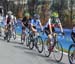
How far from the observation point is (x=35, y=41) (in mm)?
16359

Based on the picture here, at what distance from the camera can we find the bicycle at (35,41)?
15.7 metres

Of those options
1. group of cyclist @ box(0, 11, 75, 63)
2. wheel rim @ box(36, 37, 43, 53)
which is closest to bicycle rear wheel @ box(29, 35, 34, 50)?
group of cyclist @ box(0, 11, 75, 63)

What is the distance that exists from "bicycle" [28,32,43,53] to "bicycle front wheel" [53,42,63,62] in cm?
222

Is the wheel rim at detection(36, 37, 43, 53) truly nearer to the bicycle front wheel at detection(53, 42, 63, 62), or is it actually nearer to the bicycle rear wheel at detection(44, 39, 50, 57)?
the bicycle rear wheel at detection(44, 39, 50, 57)

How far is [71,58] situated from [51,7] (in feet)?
58.6

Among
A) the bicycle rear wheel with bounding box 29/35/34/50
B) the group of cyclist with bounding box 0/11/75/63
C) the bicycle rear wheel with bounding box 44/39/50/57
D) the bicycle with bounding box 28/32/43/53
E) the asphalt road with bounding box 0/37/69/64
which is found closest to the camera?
the asphalt road with bounding box 0/37/69/64

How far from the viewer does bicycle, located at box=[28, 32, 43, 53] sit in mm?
15711

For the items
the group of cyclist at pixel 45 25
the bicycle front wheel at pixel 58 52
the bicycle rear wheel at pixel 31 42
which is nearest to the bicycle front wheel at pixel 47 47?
the group of cyclist at pixel 45 25

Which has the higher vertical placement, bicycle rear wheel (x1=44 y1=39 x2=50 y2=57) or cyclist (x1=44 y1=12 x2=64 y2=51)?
cyclist (x1=44 y1=12 x2=64 y2=51)

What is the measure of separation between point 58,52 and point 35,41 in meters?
3.52

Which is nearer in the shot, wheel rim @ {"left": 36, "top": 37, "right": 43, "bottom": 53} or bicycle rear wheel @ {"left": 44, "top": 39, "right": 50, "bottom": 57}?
bicycle rear wheel @ {"left": 44, "top": 39, "right": 50, "bottom": 57}

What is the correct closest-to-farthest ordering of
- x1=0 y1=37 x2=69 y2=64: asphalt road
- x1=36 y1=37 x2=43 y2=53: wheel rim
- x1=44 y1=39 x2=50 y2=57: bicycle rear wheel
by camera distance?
1. x1=0 y1=37 x2=69 y2=64: asphalt road
2. x1=44 y1=39 x2=50 y2=57: bicycle rear wheel
3. x1=36 y1=37 x2=43 y2=53: wheel rim

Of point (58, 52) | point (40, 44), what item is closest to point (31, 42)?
point (40, 44)

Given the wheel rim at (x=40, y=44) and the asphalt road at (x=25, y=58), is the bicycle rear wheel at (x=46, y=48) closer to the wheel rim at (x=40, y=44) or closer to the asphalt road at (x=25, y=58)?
the asphalt road at (x=25, y=58)
